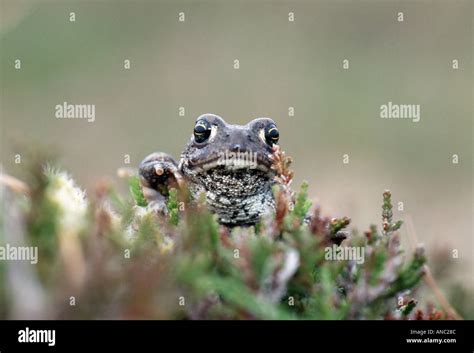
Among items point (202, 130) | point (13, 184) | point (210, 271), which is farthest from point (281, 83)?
point (210, 271)

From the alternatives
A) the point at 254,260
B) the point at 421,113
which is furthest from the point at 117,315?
the point at 421,113

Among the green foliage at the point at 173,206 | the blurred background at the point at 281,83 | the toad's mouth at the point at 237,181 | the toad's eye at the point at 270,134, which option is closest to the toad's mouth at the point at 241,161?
the toad's mouth at the point at 237,181

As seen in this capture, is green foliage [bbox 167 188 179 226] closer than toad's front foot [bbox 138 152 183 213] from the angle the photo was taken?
Yes

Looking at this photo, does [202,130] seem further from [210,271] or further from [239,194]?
[210,271]

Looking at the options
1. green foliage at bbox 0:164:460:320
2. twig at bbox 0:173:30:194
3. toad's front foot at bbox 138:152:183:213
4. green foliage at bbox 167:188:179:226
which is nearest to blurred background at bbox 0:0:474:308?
toad's front foot at bbox 138:152:183:213

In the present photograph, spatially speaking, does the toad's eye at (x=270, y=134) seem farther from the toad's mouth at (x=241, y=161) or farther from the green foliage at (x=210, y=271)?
the green foliage at (x=210, y=271)

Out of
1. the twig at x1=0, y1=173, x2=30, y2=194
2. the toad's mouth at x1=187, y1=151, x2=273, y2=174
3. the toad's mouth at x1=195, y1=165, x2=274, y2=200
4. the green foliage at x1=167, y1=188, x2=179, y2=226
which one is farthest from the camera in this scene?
the toad's mouth at x1=195, y1=165, x2=274, y2=200

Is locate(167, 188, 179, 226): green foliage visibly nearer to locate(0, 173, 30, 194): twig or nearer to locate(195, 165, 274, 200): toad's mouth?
locate(0, 173, 30, 194): twig
